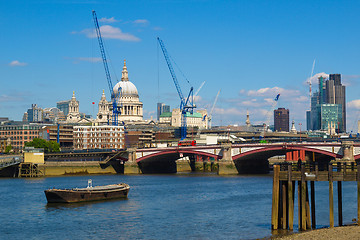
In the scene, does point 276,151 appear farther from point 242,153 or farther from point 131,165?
point 131,165

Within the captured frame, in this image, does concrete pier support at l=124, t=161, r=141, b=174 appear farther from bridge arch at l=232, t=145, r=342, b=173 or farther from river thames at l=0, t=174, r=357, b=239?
river thames at l=0, t=174, r=357, b=239

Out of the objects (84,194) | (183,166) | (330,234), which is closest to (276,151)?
(183,166)

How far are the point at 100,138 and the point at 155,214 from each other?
354 ft

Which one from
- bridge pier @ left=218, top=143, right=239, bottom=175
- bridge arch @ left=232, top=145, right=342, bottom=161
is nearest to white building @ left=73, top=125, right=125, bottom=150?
bridge pier @ left=218, top=143, right=239, bottom=175

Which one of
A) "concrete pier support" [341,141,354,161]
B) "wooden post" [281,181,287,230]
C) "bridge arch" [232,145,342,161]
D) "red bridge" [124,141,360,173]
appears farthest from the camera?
"bridge arch" [232,145,342,161]

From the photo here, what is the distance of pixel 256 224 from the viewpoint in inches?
2116

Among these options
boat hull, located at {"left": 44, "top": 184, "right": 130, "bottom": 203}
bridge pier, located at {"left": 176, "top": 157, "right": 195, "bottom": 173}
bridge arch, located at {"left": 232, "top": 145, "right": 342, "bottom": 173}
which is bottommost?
boat hull, located at {"left": 44, "top": 184, "right": 130, "bottom": 203}

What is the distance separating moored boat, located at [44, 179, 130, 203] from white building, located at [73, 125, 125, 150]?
300 feet

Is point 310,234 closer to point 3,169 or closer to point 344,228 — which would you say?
point 344,228

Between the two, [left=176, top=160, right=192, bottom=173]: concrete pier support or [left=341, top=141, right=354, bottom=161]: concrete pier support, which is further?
[left=176, top=160, right=192, bottom=173]: concrete pier support

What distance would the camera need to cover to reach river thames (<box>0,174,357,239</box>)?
5112cm

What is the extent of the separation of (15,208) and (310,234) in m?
34.5

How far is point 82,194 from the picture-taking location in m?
71.8

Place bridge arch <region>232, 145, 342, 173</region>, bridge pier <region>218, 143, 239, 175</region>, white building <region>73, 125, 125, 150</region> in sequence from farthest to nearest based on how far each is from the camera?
white building <region>73, 125, 125, 150</region>
bridge pier <region>218, 143, 239, 175</region>
bridge arch <region>232, 145, 342, 173</region>
